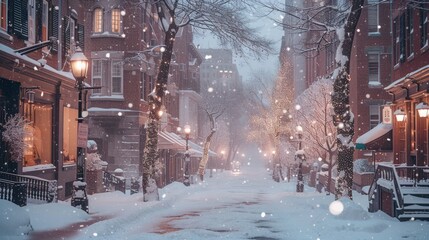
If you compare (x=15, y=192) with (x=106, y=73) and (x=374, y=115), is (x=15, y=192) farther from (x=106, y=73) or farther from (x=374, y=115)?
(x=374, y=115)

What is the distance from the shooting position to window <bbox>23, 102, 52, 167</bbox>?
841 inches

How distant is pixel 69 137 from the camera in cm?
2636

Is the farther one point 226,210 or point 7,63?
point 226,210

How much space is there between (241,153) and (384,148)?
118 meters

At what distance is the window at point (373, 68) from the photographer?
124 ft

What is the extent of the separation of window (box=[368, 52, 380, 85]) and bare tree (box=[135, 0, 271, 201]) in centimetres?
1493

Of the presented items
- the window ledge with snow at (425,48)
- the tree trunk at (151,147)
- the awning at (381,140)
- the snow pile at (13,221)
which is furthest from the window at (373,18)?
the snow pile at (13,221)

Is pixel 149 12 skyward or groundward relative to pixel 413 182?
skyward

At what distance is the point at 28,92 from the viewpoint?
19.6 metres

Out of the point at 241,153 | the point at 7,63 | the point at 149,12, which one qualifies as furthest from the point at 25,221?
the point at 241,153

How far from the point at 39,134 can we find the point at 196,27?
26.9ft

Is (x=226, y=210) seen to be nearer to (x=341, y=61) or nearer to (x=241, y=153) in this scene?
(x=341, y=61)

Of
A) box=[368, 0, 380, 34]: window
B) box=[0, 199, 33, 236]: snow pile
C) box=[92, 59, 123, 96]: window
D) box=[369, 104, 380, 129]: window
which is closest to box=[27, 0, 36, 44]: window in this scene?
box=[0, 199, 33, 236]: snow pile

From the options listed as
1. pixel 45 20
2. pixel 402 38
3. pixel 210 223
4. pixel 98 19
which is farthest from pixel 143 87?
pixel 210 223
